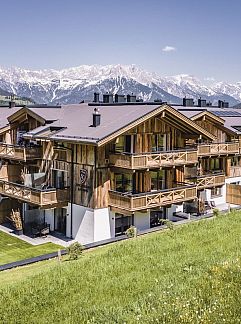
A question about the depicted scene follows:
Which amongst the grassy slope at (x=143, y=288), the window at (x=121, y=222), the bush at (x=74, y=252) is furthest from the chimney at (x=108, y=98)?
the grassy slope at (x=143, y=288)

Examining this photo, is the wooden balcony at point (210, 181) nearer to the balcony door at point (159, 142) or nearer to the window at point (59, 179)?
the balcony door at point (159, 142)

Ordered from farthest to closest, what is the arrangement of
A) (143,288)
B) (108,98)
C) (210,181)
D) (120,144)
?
1. (108,98)
2. (210,181)
3. (120,144)
4. (143,288)

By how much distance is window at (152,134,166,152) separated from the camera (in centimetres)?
2544

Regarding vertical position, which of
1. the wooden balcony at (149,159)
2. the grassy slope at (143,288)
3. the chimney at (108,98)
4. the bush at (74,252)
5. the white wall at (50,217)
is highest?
the chimney at (108,98)

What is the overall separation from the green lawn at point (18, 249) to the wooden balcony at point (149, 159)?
5.70m

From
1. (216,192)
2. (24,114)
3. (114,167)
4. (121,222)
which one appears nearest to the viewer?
(114,167)

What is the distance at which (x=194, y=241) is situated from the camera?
14.1 meters

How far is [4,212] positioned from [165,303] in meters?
22.3

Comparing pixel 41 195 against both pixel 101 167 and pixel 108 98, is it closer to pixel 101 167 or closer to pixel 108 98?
pixel 101 167

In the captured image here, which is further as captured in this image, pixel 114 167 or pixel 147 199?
pixel 114 167

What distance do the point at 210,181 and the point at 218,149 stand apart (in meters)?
2.58

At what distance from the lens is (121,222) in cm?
2500

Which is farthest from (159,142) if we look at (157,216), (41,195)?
(41,195)

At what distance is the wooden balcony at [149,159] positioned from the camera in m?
22.7
